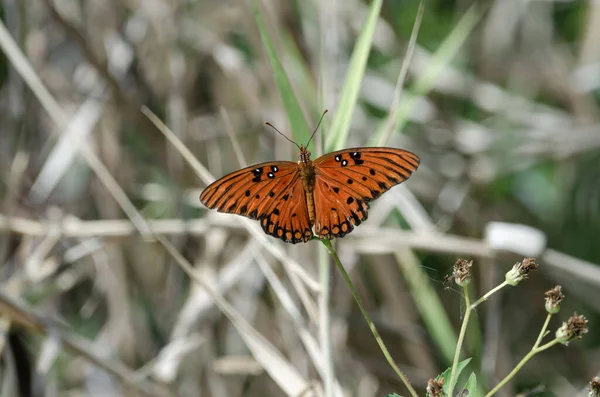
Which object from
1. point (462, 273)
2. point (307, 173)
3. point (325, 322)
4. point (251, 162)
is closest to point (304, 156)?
point (307, 173)

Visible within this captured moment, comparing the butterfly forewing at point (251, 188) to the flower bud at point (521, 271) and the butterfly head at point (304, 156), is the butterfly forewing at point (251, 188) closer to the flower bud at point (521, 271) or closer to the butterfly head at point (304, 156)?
the butterfly head at point (304, 156)

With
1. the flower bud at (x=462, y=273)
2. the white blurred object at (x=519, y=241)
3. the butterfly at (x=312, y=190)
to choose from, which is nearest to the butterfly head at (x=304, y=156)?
the butterfly at (x=312, y=190)

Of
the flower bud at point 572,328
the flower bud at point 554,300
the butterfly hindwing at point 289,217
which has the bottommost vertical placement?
the flower bud at point 572,328

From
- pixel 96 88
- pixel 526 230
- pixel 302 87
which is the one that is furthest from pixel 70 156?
pixel 526 230

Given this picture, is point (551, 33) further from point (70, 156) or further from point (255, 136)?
point (70, 156)

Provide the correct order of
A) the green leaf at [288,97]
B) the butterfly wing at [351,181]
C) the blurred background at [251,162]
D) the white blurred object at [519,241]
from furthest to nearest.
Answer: the blurred background at [251,162]
the white blurred object at [519,241]
the green leaf at [288,97]
the butterfly wing at [351,181]
